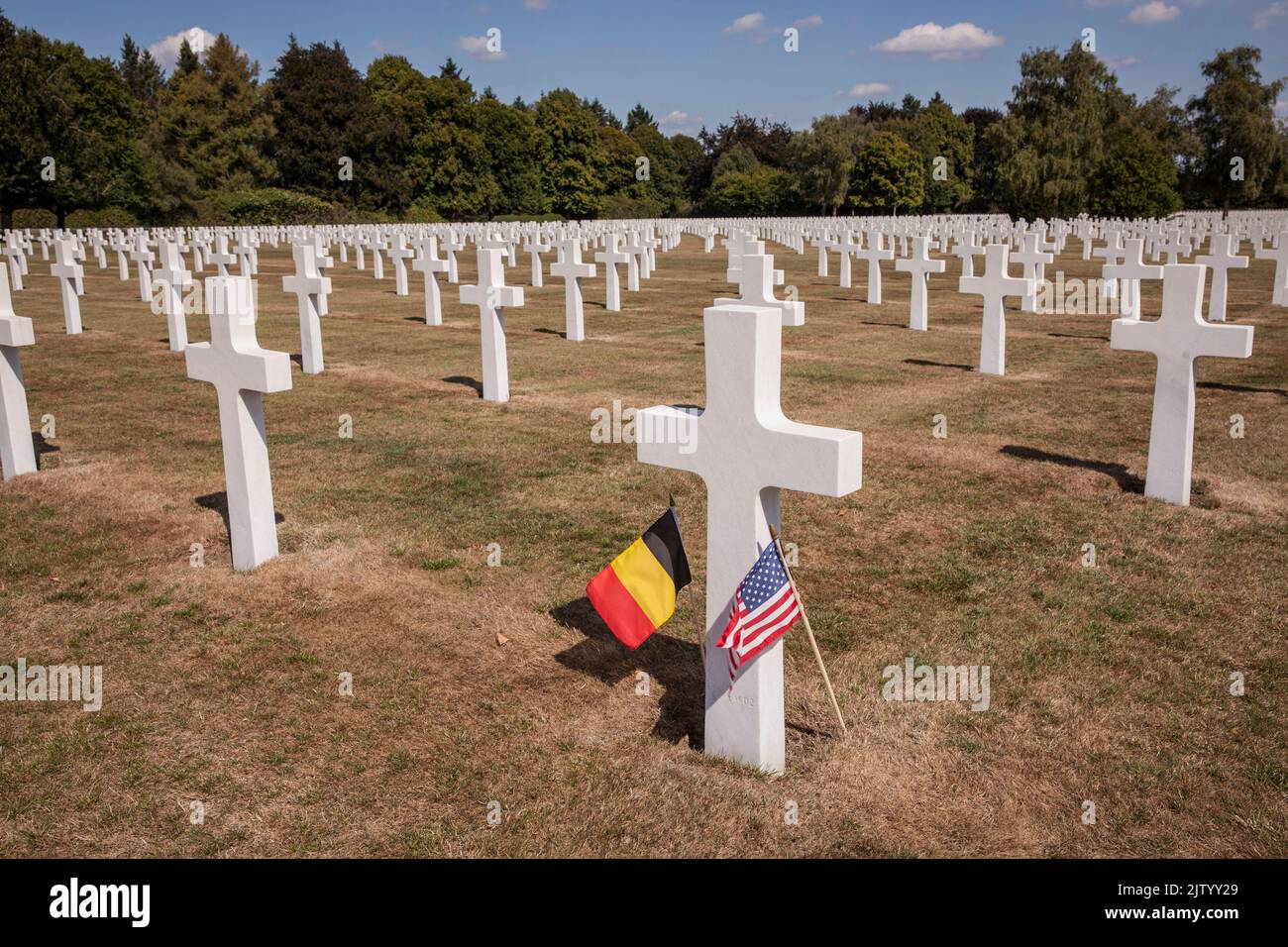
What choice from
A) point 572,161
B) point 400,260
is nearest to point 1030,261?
point 400,260

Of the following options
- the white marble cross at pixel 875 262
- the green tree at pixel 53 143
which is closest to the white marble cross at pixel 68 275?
the white marble cross at pixel 875 262

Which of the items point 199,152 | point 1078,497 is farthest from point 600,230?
point 1078,497

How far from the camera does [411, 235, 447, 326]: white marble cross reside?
1914 centimetres

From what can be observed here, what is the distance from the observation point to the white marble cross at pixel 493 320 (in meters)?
12.8

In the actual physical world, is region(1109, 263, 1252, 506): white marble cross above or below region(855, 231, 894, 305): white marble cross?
below

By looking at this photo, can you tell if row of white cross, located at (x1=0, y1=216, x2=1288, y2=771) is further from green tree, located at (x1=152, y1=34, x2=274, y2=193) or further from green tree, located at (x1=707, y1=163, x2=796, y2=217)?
green tree, located at (x1=707, y1=163, x2=796, y2=217)

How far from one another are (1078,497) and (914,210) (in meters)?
74.0

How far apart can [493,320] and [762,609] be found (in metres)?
9.33

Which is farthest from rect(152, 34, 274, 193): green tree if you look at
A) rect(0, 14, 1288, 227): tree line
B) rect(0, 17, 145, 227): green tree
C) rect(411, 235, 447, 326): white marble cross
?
rect(411, 235, 447, 326): white marble cross

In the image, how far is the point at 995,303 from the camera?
1416 centimetres

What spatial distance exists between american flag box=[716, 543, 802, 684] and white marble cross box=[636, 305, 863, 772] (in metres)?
0.15

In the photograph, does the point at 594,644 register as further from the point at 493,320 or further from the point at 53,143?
the point at 53,143

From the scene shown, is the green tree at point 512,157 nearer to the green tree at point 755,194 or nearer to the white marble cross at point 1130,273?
the green tree at point 755,194
